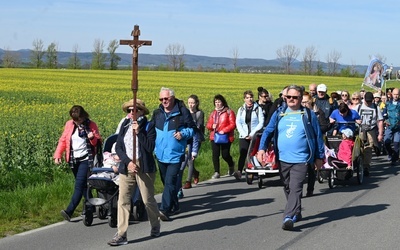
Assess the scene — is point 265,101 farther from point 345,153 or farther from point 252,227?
point 252,227

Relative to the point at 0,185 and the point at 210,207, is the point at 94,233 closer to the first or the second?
the point at 210,207

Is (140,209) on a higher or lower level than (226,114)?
lower

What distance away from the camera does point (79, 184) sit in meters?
10.0

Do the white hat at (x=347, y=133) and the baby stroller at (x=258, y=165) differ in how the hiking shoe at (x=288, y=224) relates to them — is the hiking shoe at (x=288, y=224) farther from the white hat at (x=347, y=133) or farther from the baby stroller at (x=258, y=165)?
the white hat at (x=347, y=133)

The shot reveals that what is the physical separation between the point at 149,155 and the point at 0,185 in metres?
4.78

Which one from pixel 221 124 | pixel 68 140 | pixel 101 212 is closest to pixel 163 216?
pixel 101 212

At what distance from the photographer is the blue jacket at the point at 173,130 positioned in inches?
388

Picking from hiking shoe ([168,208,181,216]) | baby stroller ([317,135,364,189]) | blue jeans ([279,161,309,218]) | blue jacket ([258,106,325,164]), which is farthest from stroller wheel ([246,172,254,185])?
blue jeans ([279,161,309,218])

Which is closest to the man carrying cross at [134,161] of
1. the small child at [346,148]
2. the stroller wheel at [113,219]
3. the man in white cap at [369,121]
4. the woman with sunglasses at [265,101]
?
the stroller wheel at [113,219]

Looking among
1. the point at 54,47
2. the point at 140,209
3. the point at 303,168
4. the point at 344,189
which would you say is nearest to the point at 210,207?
the point at 140,209

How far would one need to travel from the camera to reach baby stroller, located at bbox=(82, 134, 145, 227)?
945cm

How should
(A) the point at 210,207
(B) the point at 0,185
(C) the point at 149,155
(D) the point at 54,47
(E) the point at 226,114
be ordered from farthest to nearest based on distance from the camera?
1. (D) the point at 54,47
2. (E) the point at 226,114
3. (B) the point at 0,185
4. (A) the point at 210,207
5. (C) the point at 149,155

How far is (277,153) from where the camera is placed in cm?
952

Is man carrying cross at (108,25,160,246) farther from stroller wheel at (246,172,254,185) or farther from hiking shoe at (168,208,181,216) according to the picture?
stroller wheel at (246,172,254,185)
